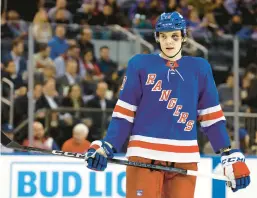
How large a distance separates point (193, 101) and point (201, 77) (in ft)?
0.48

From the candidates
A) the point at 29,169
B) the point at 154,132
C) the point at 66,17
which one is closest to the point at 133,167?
the point at 154,132

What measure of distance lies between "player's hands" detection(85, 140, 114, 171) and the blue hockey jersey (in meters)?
0.05

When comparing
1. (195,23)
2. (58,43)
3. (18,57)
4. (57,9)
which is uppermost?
(57,9)

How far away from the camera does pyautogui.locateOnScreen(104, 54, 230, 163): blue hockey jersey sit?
427cm

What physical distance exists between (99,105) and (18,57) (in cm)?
102

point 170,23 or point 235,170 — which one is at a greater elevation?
point 170,23

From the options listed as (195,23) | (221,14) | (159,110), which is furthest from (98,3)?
(159,110)

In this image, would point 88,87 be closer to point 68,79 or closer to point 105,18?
point 68,79

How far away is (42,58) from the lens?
824cm

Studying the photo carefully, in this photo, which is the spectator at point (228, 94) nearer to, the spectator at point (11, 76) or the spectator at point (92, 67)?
the spectator at point (92, 67)

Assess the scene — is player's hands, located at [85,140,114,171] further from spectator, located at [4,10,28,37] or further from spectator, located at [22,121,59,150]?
spectator, located at [4,10,28,37]

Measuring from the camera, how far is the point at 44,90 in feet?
26.5

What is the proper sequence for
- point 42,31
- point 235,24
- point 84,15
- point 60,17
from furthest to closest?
point 235,24, point 84,15, point 60,17, point 42,31

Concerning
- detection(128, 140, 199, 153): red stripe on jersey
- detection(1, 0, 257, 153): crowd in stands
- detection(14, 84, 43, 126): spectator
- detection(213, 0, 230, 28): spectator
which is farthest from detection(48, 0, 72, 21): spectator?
detection(128, 140, 199, 153): red stripe on jersey
